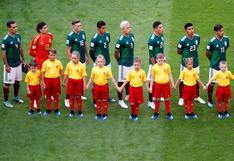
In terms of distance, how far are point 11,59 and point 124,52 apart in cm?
245

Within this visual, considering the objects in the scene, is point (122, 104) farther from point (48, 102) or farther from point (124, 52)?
point (48, 102)

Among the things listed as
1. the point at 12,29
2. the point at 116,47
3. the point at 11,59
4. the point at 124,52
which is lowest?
the point at 11,59

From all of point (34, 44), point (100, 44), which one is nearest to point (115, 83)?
point (100, 44)

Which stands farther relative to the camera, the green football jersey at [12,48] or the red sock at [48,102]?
the green football jersey at [12,48]

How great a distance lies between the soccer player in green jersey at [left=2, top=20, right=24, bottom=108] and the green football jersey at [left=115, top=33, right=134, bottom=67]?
215cm

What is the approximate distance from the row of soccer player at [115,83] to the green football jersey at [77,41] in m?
0.80

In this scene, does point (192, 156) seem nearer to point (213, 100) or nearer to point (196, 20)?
point (213, 100)

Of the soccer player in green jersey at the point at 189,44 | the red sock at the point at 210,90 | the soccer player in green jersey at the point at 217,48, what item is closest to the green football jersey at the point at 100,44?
the soccer player in green jersey at the point at 189,44

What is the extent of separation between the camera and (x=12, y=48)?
1515 centimetres

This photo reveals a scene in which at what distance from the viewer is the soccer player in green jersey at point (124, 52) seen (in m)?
15.1

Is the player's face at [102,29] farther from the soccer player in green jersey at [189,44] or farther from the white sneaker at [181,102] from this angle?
the white sneaker at [181,102]

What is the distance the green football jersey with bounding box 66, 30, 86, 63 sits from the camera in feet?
50.1

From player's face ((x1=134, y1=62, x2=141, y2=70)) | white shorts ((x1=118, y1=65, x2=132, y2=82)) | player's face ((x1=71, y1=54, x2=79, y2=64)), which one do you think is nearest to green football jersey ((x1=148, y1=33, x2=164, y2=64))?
white shorts ((x1=118, y1=65, x2=132, y2=82))

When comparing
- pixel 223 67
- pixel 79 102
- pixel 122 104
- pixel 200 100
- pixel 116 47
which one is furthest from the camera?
pixel 200 100
